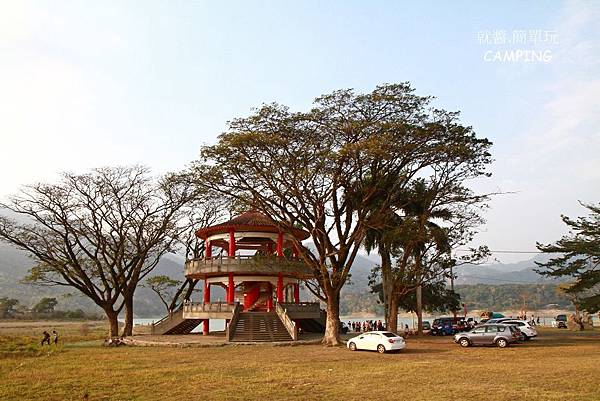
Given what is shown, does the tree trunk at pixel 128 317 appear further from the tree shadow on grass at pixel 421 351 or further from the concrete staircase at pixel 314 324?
the tree shadow on grass at pixel 421 351

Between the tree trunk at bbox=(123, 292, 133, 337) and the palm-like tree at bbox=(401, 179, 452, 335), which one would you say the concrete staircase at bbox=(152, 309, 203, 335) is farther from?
the palm-like tree at bbox=(401, 179, 452, 335)

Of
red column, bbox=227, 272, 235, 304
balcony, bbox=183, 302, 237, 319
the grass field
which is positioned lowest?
the grass field

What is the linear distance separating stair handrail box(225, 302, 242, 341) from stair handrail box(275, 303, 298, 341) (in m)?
3.16

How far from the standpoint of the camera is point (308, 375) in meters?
20.5

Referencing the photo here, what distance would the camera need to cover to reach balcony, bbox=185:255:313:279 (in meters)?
42.9

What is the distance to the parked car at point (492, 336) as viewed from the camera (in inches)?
1275

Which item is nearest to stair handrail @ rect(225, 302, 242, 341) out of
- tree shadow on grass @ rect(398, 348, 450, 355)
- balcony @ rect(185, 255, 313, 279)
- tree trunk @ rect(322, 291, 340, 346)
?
balcony @ rect(185, 255, 313, 279)

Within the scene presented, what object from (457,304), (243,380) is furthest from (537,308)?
(243,380)

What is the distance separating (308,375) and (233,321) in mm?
19678

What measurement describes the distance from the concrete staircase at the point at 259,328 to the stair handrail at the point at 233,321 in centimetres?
17

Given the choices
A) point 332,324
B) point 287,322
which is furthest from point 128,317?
point 332,324

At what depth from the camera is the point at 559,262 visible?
40.7m

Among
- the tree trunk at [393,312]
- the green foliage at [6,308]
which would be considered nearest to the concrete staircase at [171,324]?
the tree trunk at [393,312]

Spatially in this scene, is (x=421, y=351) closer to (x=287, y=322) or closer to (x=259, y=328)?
(x=287, y=322)
